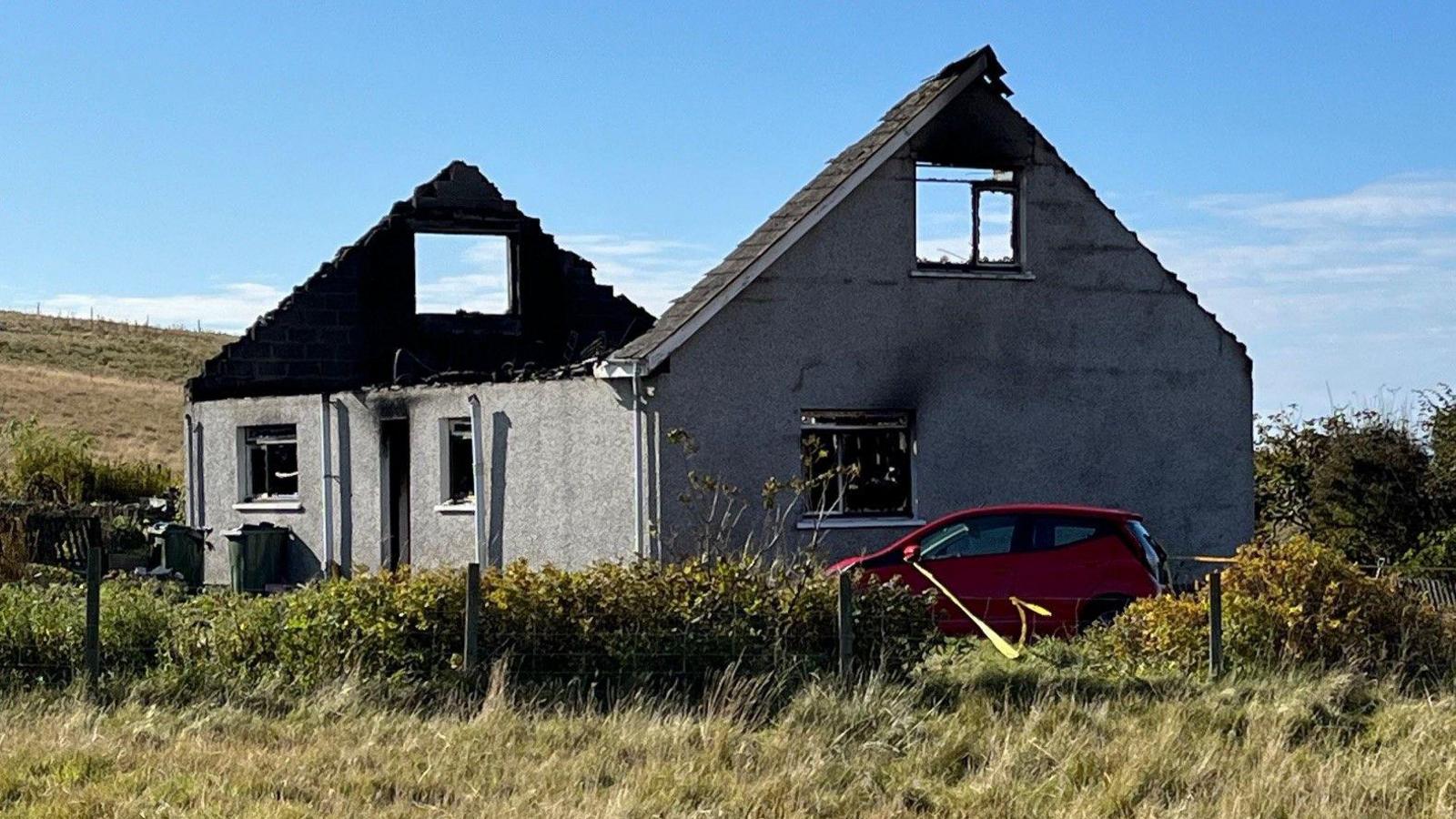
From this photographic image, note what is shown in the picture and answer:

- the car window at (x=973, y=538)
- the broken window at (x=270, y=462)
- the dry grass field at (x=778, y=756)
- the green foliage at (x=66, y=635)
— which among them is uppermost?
the broken window at (x=270, y=462)

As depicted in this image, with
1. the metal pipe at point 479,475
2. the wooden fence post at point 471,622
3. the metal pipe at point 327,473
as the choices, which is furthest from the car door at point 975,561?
the metal pipe at point 327,473

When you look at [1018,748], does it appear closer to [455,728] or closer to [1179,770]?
[1179,770]

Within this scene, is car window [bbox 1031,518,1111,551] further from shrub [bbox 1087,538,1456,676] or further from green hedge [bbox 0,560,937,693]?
green hedge [bbox 0,560,937,693]

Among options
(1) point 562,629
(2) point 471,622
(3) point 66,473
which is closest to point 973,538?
(1) point 562,629

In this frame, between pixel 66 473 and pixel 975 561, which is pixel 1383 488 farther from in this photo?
pixel 66 473

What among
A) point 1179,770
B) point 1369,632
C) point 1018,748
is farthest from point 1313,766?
point 1369,632

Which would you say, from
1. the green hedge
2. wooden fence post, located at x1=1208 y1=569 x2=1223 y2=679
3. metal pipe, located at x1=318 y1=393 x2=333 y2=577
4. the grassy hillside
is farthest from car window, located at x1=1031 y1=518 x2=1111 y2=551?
the grassy hillside

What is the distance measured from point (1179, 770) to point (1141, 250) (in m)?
12.0

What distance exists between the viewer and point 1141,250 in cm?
2233

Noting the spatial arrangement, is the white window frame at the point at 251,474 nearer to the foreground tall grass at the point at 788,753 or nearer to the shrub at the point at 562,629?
the shrub at the point at 562,629

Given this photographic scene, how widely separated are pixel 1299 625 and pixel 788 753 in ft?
16.2

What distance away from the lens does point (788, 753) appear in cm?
1141

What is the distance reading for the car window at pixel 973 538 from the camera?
17.4 m

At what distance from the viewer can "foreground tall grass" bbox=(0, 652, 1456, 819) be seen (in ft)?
34.2
